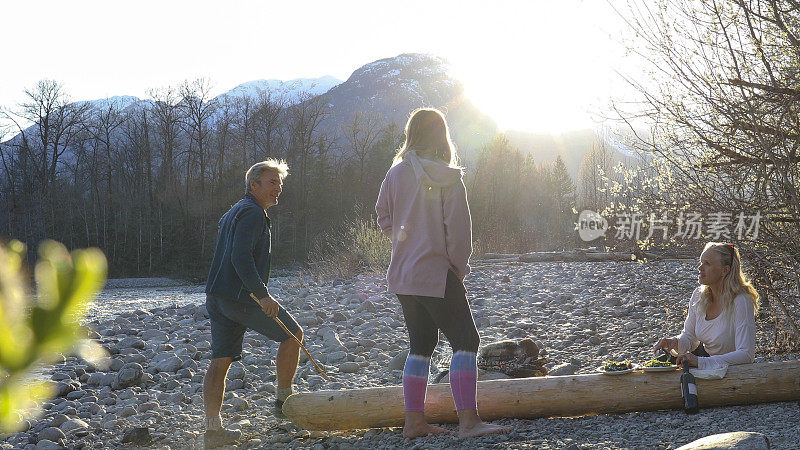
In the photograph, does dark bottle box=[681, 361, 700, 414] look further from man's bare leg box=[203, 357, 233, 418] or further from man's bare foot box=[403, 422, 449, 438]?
man's bare leg box=[203, 357, 233, 418]

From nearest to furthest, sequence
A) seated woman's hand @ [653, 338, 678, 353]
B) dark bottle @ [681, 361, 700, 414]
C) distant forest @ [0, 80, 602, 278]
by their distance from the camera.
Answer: dark bottle @ [681, 361, 700, 414] → seated woman's hand @ [653, 338, 678, 353] → distant forest @ [0, 80, 602, 278]

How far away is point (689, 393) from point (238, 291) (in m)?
3.14

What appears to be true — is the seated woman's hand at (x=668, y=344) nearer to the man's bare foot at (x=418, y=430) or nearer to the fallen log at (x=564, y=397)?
the fallen log at (x=564, y=397)

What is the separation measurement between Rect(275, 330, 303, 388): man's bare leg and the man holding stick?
6 centimetres

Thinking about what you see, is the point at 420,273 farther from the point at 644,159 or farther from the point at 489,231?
the point at 489,231

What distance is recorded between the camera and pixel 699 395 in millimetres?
4328

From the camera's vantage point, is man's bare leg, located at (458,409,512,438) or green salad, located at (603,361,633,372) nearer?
man's bare leg, located at (458,409,512,438)

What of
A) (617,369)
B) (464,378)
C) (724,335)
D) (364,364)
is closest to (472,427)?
(464,378)

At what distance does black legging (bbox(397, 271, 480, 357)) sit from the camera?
12.7 ft

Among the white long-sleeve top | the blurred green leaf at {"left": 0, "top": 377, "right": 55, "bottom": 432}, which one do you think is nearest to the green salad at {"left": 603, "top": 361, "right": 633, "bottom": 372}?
the white long-sleeve top

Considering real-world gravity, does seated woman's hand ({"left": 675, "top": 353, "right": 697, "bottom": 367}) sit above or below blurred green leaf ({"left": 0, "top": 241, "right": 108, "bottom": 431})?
below

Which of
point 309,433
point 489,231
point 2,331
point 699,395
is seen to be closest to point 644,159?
point 699,395

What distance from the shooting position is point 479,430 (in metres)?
3.85

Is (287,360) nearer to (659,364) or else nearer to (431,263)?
(431,263)
